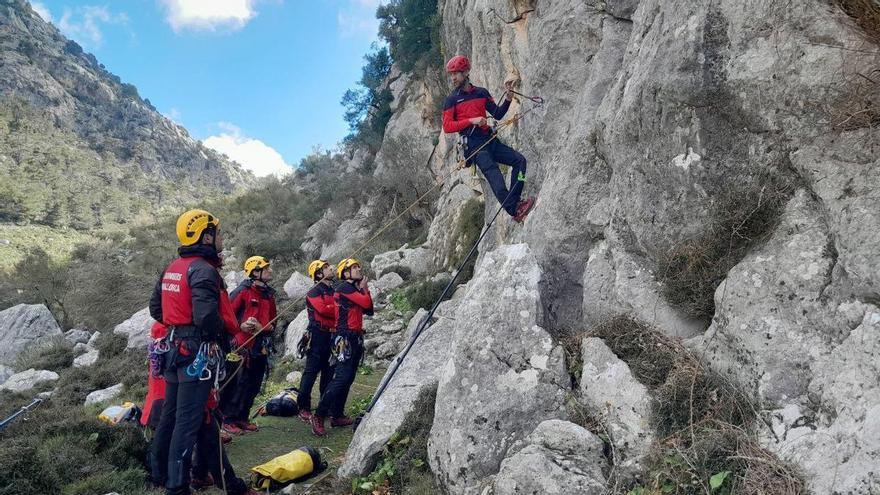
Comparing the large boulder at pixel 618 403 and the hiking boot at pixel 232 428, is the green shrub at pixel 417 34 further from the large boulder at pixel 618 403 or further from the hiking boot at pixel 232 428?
the large boulder at pixel 618 403

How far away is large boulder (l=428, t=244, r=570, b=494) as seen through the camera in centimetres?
417

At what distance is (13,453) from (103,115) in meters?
90.7

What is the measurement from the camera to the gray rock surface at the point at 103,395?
10.8 meters

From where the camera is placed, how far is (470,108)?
7816 millimetres

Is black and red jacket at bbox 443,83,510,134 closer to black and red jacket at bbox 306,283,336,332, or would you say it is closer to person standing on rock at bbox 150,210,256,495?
black and red jacket at bbox 306,283,336,332

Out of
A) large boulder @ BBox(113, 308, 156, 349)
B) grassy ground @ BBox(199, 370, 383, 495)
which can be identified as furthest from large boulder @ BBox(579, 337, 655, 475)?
Answer: large boulder @ BBox(113, 308, 156, 349)

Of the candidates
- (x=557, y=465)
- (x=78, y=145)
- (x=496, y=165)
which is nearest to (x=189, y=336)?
(x=557, y=465)

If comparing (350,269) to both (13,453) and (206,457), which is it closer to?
(206,457)

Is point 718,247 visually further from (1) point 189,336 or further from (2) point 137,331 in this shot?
(2) point 137,331

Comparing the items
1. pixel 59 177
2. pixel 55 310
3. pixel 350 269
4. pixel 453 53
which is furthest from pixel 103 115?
pixel 350 269

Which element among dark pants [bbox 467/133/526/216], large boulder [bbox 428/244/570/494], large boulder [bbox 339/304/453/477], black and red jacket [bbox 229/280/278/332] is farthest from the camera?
dark pants [bbox 467/133/526/216]

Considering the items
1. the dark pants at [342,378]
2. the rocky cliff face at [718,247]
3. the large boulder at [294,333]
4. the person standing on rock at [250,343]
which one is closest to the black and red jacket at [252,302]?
the person standing on rock at [250,343]

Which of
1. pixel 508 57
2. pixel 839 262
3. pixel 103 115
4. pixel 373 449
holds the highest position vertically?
pixel 103 115

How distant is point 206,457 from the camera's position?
513 centimetres
